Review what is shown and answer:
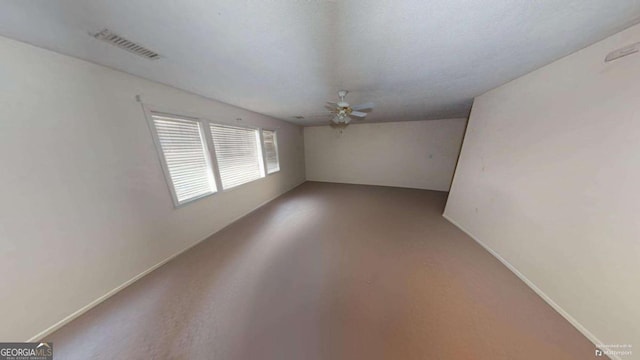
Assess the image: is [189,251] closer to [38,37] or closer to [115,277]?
[115,277]

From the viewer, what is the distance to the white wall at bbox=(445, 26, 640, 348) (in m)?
1.12

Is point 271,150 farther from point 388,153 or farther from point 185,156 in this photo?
point 388,153

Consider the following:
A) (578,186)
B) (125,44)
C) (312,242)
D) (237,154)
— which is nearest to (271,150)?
(237,154)

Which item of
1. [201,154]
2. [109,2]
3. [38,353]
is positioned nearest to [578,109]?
[109,2]

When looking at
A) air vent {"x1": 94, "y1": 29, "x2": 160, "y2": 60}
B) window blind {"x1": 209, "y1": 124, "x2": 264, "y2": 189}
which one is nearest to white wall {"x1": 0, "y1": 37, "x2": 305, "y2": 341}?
air vent {"x1": 94, "y1": 29, "x2": 160, "y2": 60}

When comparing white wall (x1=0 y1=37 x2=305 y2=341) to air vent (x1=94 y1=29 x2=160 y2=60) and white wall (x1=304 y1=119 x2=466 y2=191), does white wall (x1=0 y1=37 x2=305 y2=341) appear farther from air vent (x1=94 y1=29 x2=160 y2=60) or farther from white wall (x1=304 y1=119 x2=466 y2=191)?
white wall (x1=304 y1=119 x2=466 y2=191)

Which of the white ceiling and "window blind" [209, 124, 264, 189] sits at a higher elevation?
the white ceiling

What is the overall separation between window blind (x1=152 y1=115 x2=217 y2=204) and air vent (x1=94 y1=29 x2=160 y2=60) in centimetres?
85

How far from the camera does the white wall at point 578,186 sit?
3.69 ft

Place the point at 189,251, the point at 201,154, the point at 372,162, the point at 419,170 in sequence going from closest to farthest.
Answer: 1. the point at 189,251
2. the point at 201,154
3. the point at 419,170
4. the point at 372,162

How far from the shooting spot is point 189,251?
2.39 m

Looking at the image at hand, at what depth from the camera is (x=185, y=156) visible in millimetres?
2369

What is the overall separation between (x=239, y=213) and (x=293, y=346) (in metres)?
2.60

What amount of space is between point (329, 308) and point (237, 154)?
2.97 meters
